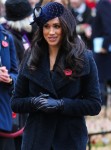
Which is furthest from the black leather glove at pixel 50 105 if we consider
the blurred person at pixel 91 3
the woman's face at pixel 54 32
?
the blurred person at pixel 91 3

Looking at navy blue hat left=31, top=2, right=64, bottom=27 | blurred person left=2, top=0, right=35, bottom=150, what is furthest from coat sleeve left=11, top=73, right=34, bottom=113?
blurred person left=2, top=0, right=35, bottom=150

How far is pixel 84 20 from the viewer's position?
1008cm

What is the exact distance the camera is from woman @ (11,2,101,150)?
3967 mm

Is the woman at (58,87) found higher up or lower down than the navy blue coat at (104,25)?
higher up

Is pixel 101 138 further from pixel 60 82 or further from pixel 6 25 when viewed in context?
pixel 60 82

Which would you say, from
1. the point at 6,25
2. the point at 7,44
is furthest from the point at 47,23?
the point at 6,25

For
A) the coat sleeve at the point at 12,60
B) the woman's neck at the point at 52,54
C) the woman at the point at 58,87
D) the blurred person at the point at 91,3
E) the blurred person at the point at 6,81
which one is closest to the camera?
the woman at the point at 58,87

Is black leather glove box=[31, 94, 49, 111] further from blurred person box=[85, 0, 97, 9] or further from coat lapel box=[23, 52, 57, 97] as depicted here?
blurred person box=[85, 0, 97, 9]

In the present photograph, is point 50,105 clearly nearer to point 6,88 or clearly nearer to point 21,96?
point 21,96

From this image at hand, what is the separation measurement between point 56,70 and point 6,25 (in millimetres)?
1807

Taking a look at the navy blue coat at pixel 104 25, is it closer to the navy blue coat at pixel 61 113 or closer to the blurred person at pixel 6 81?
the blurred person at pixel 6 81

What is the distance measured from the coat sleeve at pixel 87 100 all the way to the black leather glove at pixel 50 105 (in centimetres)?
4

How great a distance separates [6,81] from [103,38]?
4.25 metres

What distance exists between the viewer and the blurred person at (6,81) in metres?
4.73
